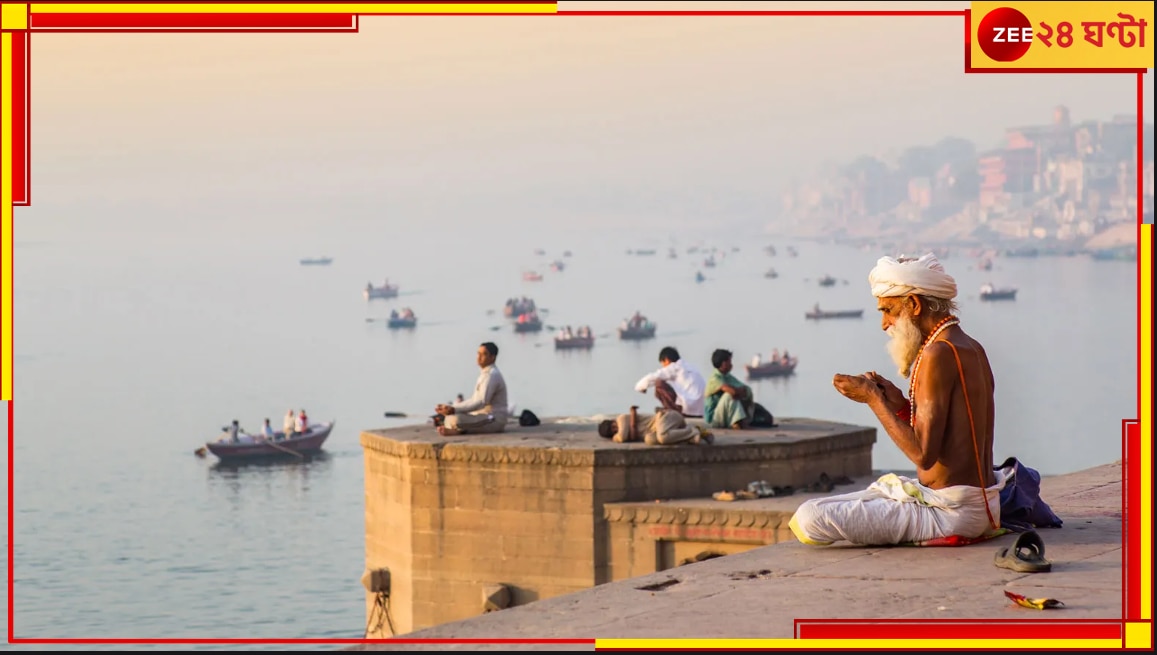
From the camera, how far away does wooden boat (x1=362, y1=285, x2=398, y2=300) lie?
135625 millimetres

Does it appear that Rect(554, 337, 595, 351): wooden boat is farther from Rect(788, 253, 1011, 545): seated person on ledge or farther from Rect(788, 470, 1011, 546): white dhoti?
Rect(788, 253, 1011, 545): seated person on ledge

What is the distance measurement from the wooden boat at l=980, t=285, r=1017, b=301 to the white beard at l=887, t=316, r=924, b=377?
117840mm

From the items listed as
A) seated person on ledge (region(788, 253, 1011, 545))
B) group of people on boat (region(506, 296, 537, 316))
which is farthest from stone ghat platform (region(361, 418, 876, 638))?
group of people on boat (region(506, 296, 537, 316))

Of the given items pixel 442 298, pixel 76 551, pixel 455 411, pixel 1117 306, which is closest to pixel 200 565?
pixel 76 551

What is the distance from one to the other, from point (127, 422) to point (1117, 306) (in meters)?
72.4

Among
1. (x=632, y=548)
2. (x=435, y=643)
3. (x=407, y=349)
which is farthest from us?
(x=407, y=349)

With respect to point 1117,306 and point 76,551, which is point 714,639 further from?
point 1117,306

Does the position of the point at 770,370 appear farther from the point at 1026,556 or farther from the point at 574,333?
the point at 1026,556

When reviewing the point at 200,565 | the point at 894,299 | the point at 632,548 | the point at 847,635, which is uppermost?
the point at 894,299

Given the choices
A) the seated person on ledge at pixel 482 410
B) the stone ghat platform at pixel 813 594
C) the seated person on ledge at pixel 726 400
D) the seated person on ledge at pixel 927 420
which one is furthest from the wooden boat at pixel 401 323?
the seated person on ledge at pixel 927 420

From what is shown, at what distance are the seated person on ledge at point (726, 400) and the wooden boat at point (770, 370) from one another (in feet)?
240

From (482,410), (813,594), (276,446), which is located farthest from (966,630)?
(276,446)

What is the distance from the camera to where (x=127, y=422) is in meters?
88.9

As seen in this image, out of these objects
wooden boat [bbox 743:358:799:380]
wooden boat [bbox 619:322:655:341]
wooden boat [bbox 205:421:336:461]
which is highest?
wooden boat [bbox 619:322:655:341]
